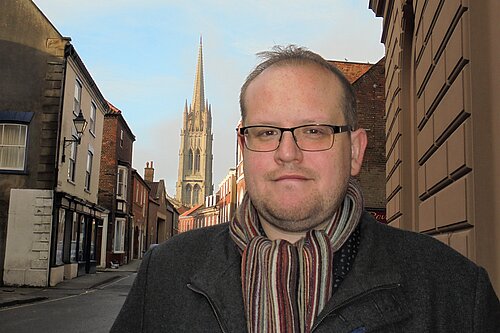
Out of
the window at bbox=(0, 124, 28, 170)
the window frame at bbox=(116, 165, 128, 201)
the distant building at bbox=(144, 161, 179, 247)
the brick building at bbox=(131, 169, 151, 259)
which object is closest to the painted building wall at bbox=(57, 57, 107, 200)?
the window at bbox=(0, 124, 28, 170)

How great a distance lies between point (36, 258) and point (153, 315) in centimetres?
1747

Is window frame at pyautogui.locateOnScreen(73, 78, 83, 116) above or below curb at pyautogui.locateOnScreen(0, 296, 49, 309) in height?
above

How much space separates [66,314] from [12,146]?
350 inches

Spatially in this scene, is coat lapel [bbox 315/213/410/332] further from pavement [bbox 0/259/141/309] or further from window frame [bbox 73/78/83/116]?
window frame [bbox 73/78/83/116]

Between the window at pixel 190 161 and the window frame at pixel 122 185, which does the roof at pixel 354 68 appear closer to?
the window frame at pixel 122 185

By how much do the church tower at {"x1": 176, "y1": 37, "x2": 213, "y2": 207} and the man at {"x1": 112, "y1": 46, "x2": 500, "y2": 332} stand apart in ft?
438

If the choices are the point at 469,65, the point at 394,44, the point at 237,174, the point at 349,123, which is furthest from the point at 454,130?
the point at 237,174

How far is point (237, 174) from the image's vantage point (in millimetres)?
55969

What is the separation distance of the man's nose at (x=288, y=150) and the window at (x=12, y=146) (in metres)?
18.3

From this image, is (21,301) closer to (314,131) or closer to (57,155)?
(57,155)

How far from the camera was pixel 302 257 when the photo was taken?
1.94 meters

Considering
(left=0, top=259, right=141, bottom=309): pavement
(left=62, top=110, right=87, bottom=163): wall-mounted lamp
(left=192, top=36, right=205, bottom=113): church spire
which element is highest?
(left=192, top=36, right=205, bottom=113): church spire

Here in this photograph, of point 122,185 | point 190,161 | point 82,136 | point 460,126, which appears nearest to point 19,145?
point 82,136

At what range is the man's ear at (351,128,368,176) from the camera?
2236mm
